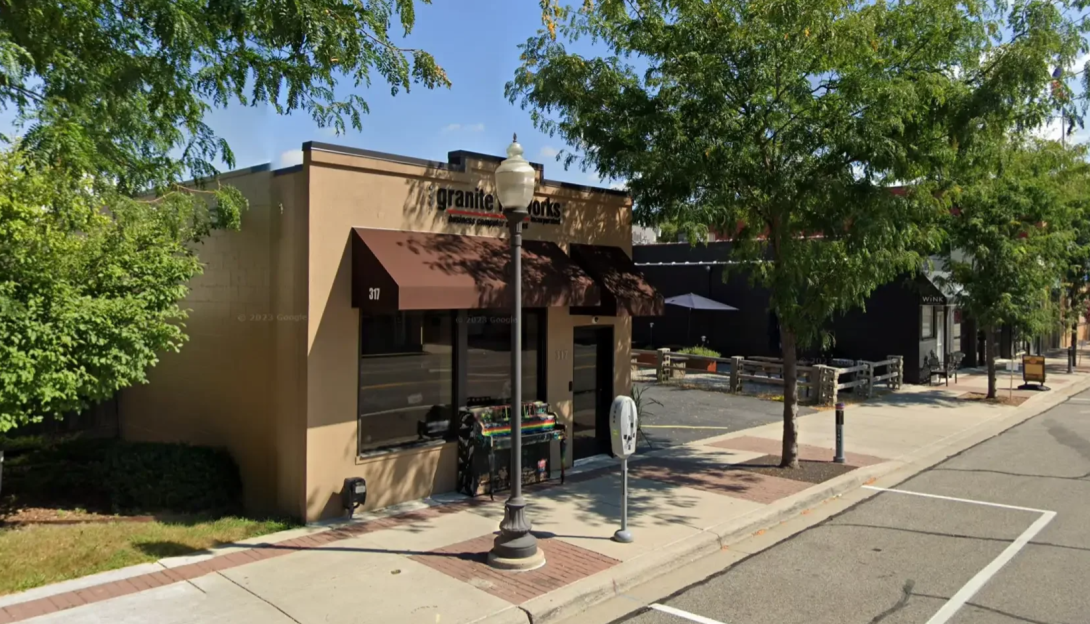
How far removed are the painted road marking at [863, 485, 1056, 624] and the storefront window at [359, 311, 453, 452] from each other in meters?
5.94

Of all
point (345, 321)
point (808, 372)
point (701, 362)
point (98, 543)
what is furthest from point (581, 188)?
point (701, 362)

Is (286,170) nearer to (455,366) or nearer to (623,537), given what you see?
(455,366)

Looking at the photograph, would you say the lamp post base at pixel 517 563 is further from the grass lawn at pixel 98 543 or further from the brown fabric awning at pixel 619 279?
the brown fabric awning at pixel 619 279

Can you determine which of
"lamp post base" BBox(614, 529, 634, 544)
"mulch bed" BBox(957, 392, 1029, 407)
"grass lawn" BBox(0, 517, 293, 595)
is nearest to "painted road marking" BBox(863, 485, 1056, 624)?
"lamp post base" BBox(614, 529, 634, 544)

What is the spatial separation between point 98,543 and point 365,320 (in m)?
3.50

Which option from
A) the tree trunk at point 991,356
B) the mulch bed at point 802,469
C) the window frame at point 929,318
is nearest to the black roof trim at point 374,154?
the mulch bed at point 802,469

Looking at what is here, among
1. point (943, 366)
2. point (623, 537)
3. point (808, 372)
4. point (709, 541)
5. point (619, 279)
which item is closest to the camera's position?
Result: point (623, 537)

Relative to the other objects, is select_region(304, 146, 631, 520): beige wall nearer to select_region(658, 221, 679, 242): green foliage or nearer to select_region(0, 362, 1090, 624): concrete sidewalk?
select_region(0, 362, 1090, 624): concrete sidewalk

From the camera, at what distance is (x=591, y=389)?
11758 millimetres

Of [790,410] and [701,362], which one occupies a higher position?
[701,362]

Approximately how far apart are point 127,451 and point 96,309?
3378 millimetres

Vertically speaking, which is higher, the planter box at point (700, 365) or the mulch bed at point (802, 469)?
the planter box at point (700, 365)

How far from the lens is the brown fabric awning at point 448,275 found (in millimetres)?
8133

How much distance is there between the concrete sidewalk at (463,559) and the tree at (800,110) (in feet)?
5.83
